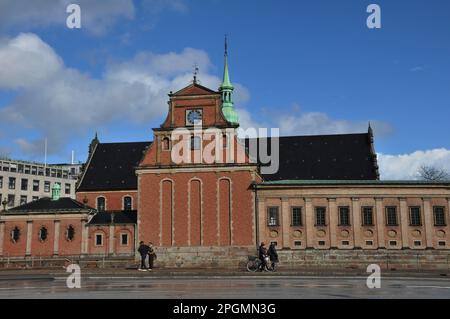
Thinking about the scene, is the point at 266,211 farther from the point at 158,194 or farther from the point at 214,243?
the point at 158,194

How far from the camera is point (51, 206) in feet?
185

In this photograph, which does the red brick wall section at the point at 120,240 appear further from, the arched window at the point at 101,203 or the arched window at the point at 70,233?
the arched window at the point at 101,203

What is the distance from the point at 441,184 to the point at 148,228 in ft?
82.8

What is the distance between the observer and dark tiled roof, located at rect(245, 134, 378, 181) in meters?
57.5

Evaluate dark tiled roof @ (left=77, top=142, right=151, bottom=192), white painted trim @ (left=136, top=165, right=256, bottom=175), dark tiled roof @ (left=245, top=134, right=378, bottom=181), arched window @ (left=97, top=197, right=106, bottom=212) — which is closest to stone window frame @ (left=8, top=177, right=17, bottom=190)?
dark tiled roof @ (left=77, top=142, right=151, bottom=192)

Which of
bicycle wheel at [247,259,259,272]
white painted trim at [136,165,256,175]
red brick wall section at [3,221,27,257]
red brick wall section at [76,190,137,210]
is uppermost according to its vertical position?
white painted trim at [136,165,256,175]

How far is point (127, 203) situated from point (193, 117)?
65.6ft

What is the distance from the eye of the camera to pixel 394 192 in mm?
44500

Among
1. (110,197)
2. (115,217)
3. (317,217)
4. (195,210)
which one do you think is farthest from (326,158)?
(110,197)

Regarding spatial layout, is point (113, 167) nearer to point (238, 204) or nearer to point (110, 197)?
point (110, 197)

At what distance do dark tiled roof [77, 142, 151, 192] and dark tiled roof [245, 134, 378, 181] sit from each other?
16.9m

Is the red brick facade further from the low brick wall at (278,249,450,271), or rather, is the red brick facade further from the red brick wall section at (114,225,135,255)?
the red brick wall section at (114,225,135,255)
